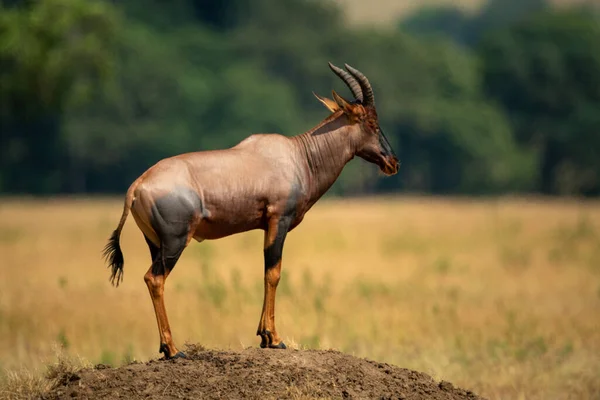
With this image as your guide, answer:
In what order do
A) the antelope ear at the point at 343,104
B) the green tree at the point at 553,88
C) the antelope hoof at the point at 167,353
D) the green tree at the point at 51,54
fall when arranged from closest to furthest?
the antelope hoof at the point at 167,353 < the antelope ear at the point at 343,104 < the green tree at the point at 51,54 < the green tree at the point at 553,88

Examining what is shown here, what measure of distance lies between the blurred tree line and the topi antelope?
65.2 meters

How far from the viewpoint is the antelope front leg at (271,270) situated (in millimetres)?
10742

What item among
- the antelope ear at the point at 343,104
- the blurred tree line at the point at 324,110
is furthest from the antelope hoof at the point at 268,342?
the blurred tree line at the point at 324,110

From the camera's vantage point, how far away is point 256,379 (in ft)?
33.3

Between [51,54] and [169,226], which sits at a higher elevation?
[51,54]

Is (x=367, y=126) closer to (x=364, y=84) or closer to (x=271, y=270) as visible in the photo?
(x=364, y=84)

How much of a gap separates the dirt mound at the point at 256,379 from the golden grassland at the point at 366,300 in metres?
0.92

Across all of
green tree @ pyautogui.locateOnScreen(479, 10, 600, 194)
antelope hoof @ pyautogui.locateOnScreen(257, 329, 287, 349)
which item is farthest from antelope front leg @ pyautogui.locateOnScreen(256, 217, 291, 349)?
green tree @ pyautogui.locateOnScreen(479, 10, 600, 194)

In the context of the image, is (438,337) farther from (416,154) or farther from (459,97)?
(459,97)

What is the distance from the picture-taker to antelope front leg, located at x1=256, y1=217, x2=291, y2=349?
10.7 m

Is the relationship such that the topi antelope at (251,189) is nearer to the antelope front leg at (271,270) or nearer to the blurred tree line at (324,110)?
the antelope front leg at (271,270)

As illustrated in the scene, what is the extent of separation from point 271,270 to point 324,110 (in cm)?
8997

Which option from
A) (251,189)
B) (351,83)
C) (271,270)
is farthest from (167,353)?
(351,83)

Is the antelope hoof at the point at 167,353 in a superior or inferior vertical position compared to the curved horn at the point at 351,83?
inferior
